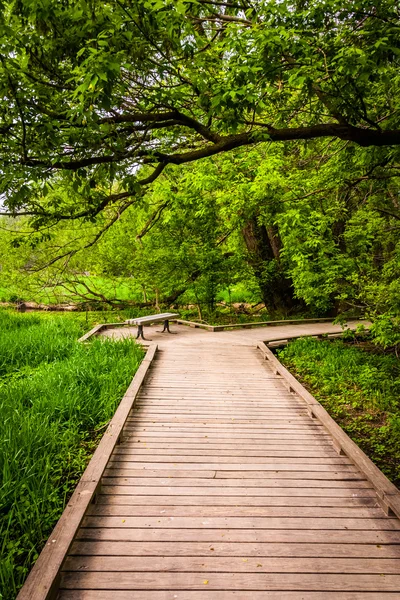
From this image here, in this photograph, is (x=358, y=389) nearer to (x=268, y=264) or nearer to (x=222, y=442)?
(x=222, y=442)

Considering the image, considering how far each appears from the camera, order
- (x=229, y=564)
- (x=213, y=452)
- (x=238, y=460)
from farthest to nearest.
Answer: (x=213, y=452)
(x=238, y=460)
(x=229, y=564)

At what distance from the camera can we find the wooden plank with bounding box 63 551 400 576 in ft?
8.52

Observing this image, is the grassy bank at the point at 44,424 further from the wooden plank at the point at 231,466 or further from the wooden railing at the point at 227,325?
the wooden railing at the point at 227,325

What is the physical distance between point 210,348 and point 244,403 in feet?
12.6

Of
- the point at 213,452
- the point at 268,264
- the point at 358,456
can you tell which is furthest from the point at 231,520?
the point at 268,264

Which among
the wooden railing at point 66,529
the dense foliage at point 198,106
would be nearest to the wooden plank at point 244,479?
the wooden railing at point 66,529

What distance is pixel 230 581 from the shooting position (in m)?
2.52

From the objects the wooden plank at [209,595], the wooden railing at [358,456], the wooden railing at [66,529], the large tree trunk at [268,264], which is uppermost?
the large tree trunk at [268,264]

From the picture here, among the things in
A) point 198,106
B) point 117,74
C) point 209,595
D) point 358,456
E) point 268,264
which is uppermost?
point 198,106

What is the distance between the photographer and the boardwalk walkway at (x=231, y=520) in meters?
2.50

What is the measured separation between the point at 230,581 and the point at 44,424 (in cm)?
279

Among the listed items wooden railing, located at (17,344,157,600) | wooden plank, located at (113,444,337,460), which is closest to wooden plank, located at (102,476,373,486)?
wooden railing, located at (17,344,157,600)

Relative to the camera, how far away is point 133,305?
1723 centimetres

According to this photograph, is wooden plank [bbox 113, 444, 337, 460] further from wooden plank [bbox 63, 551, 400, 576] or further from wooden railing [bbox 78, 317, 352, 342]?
wooden railing [bbox 78, 317, 352, 342]
